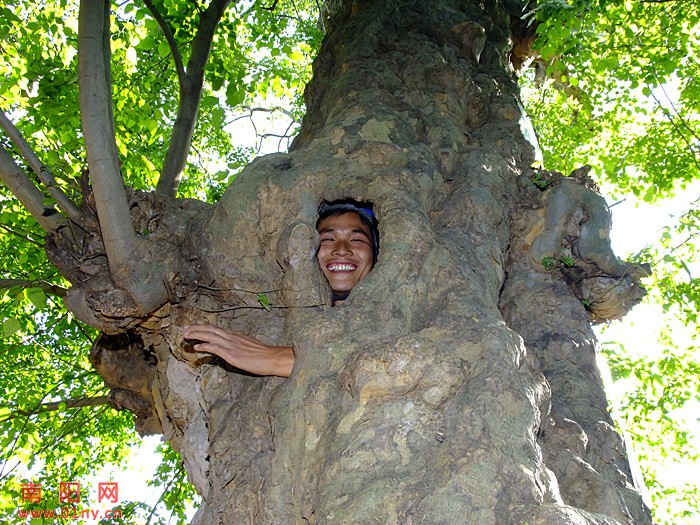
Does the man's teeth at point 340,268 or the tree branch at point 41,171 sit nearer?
the tree branch at point 41,171

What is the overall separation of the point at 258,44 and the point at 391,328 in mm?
5418

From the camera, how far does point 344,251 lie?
4.07 metres

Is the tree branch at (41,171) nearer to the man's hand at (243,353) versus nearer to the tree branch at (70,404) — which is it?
the man's hand at (243,353)

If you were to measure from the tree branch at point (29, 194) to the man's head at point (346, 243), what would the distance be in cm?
165

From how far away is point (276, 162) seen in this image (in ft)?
12.9

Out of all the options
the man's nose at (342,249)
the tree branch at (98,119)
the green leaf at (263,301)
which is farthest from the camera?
the man's nose at (342,249)

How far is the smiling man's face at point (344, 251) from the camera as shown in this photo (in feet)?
13.1

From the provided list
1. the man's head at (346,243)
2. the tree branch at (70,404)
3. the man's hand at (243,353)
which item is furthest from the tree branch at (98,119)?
the tree branch at (70,404)

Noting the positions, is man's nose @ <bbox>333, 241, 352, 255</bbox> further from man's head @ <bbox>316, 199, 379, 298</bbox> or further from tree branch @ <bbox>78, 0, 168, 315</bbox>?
tree branch @ <bbox>78, 0, 168, 315</bbox>

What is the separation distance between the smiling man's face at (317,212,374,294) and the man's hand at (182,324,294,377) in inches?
31.9

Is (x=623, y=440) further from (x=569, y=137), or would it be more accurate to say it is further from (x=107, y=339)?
(x=569, y=137)

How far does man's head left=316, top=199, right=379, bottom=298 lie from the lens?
13.2ft

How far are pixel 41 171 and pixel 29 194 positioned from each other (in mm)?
171

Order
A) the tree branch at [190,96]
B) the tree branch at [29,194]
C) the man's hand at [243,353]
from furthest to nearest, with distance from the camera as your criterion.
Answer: the tree branch at [190,96] → the tree branch at [29,194] → the man's hand at [243,353]
